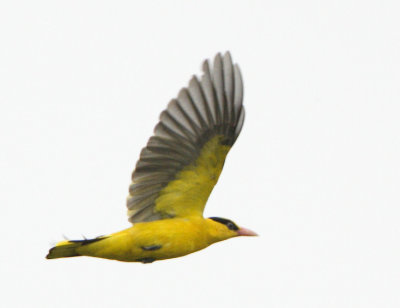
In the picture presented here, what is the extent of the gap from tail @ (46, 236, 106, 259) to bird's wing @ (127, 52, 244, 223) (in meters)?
0.73

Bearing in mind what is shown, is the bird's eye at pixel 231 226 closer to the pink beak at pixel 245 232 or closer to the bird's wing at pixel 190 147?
the pink beak at pixel 245 232

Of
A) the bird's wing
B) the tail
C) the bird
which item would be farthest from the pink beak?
the tail

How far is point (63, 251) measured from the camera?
10.8 meters

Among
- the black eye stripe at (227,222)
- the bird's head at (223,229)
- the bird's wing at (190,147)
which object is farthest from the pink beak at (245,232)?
the bird's wing at (190,147)

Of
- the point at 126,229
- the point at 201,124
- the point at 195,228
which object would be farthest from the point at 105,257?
the point at 201,124

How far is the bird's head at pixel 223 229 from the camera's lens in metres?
11.4

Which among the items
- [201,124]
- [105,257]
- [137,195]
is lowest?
[105,257]

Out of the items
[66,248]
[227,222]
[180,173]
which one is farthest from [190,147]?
[66,248]

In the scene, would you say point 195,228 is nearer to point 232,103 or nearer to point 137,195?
point 137,195

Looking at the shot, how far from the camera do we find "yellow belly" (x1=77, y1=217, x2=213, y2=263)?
10.8 m

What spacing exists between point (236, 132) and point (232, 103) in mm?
328

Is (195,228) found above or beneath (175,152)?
beneath

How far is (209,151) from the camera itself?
1104 centimetres

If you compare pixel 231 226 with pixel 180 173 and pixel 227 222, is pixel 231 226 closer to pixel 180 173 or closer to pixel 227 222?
pixel 227 222
